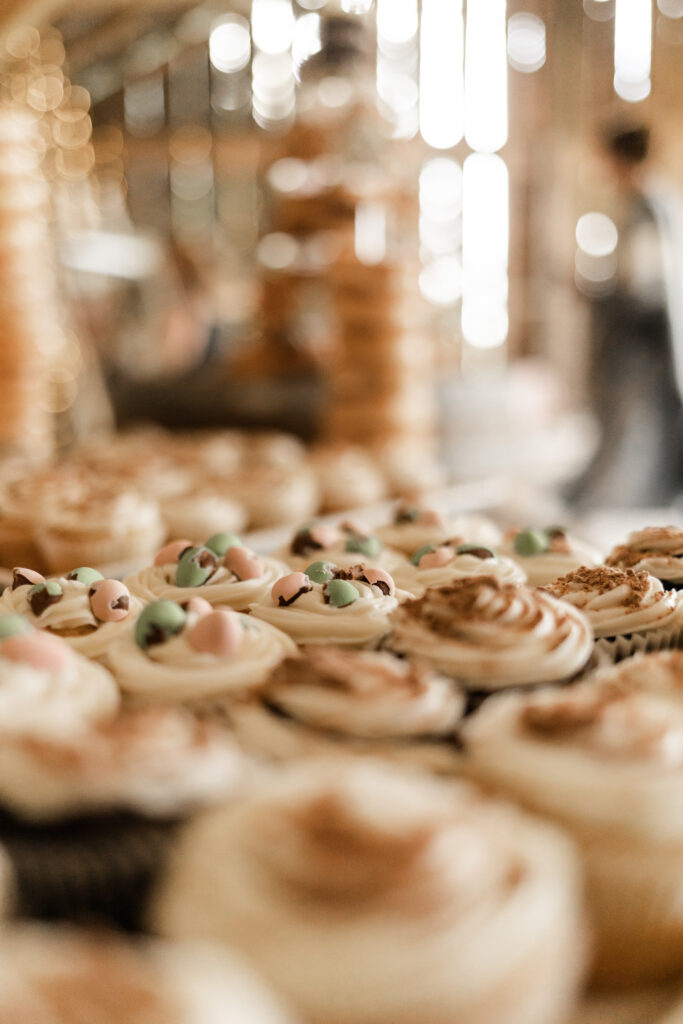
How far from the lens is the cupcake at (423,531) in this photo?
1.89 meters

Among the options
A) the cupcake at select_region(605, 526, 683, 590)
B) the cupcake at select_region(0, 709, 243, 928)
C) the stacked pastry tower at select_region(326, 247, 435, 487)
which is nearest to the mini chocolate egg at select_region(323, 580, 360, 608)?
the cupcake at select_region(0, 709, 243, 928)

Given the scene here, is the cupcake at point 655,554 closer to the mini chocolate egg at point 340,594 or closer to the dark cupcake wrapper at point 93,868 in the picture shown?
the mini chocolate egg at point 340,594

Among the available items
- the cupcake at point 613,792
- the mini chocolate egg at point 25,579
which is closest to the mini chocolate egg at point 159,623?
the mini chocolate egg at point 25,579

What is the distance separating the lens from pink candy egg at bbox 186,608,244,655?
1.23 m

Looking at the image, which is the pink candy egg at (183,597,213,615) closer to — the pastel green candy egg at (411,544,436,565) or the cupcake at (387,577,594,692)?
the cupcake at (387,577,594,692)

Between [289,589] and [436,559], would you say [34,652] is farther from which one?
[436,559]

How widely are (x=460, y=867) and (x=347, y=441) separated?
9.78 feet

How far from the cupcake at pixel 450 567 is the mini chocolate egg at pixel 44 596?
24.0 inches

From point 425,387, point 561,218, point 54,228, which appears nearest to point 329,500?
point 425,387

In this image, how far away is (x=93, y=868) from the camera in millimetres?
922

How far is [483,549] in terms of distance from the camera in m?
1.67

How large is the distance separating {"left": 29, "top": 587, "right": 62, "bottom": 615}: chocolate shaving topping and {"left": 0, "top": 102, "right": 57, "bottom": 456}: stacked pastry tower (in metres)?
2.04

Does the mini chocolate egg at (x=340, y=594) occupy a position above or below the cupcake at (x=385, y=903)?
above

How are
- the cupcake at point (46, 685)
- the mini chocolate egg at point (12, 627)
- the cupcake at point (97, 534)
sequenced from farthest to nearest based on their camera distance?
the cupcake at point (97, 534)
the mini chocolate egg at point (12, 627)
the cupcake at point (46, 685)
